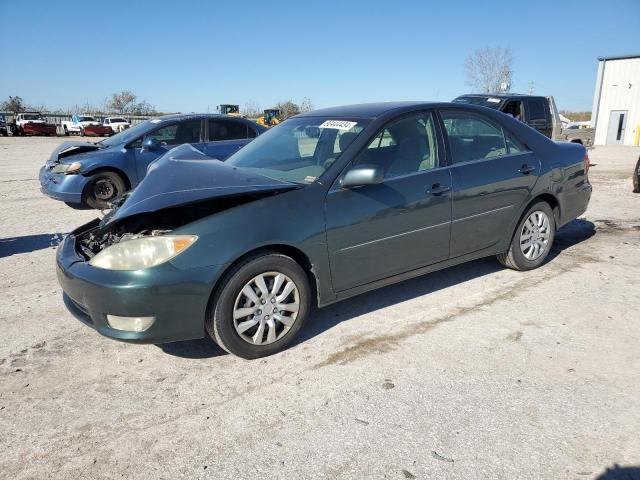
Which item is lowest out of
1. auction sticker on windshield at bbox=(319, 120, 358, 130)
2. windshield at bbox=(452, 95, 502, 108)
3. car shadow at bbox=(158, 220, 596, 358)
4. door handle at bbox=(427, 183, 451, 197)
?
car shadow at bbox=(158, 220, 596, 358)

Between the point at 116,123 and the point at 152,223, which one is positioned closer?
the point at 152,223

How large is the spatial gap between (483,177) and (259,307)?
90.6 inches

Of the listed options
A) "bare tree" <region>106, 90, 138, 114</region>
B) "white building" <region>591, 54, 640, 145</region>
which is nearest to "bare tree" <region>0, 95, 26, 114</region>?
"bare tree" <region>106, 90, 138, 114</region>

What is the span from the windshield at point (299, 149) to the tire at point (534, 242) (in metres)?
1.98

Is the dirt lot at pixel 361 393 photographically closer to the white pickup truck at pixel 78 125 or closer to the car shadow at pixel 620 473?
the car shadow at pixel 620 473

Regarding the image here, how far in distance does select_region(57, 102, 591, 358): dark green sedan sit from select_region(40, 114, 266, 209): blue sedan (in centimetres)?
398

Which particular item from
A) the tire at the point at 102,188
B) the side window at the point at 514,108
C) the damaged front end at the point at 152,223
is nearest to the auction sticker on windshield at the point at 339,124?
the damaged front end at the point at 152,223

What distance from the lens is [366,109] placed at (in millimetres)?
4152

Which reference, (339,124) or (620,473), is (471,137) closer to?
(339,124)

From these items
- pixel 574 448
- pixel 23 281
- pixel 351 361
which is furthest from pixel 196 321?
pixel 23 281

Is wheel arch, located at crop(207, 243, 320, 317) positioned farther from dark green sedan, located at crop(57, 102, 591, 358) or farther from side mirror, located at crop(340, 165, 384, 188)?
side mirror, located at crop(340, 165, 384, 188)

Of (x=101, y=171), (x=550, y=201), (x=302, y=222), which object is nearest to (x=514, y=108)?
(x=550, y=201)

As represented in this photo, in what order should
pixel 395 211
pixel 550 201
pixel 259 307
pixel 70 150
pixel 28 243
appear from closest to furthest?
pixel 259 307 → pixel 395 211 → pixel 550 201 → pixel 28 243 → pixel 70 150

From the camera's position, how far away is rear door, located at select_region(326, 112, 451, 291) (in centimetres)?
347
